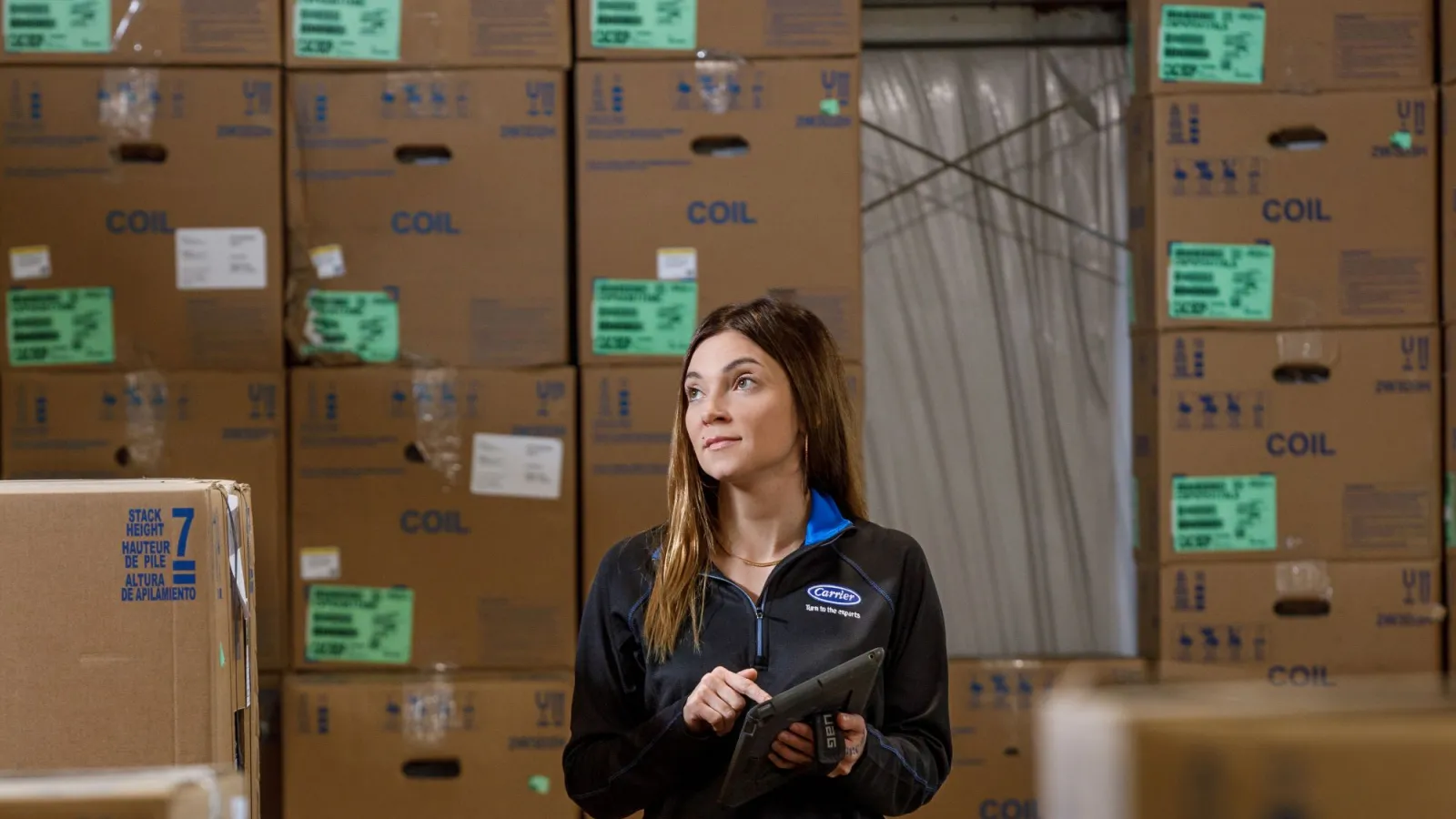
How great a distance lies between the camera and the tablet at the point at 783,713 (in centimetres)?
144

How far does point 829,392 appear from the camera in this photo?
175 centimetres

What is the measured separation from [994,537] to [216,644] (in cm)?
198

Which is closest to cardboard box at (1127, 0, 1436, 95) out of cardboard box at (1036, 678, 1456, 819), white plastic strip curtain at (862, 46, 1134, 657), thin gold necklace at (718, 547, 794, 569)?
white plastic strip curtain at (862, 46, 1134, 657)

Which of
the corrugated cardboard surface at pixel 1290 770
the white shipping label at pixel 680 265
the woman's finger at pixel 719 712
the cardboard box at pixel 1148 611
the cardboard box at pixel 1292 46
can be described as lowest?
the cardboard box at pixel 1148 611

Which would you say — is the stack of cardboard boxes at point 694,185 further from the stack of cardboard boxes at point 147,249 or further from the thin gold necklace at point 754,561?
the thin gold necklace at point 754,561

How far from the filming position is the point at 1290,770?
2.12ft

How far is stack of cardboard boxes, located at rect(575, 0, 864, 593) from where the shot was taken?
8.11ft

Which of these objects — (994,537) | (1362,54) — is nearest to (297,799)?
(994,537)

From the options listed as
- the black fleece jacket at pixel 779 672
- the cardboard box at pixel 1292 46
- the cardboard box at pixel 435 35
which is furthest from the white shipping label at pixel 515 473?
the cardboard box at pixel 1292 46

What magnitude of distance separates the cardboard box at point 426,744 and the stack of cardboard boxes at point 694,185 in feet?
0.92

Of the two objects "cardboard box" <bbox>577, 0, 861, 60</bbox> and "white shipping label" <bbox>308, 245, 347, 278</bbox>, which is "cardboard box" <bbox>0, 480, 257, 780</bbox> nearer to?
"white shipping label" <bbox>308, 245, 347, 278</bbox>

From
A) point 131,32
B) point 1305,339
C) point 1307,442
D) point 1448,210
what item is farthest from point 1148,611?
point 131,32

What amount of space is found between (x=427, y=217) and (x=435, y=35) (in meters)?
0.31

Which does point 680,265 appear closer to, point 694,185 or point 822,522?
point 694,185
